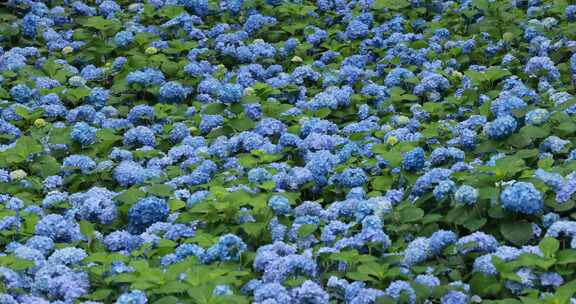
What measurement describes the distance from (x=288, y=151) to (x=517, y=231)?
159 cm

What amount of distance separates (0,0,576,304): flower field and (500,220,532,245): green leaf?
0.4 inches

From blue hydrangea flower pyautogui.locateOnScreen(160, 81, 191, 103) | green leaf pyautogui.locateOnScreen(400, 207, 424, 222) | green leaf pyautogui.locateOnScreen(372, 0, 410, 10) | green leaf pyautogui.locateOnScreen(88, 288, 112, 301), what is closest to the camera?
green leaf pyautogui.locateOnScreen(88, 288, 112, 301)

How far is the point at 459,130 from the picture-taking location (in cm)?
528

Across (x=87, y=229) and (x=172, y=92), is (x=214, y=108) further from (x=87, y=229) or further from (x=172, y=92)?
(x=87, y=229)

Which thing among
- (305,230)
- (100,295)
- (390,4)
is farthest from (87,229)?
(390,4)

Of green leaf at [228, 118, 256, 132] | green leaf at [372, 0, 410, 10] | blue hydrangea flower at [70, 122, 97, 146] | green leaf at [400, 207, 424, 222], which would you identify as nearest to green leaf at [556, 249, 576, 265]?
green leaf at [400, 207, 424, 222]

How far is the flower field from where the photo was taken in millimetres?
3975

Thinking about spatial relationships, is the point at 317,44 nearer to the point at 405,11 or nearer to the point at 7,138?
the point at 405,11

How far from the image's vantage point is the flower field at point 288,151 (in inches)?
156

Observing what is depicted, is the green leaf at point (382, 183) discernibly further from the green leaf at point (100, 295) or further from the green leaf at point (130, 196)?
the green leaf at point (100, 295)

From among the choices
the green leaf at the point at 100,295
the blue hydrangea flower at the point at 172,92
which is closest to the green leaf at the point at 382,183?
the green leaf at the point at 100,295

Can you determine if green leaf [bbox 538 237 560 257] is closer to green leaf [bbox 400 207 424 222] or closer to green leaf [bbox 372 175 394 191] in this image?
green leaf [bbox 400 207 424 222]

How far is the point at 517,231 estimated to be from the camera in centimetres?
407

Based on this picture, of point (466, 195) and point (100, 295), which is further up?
point (466, 195)
